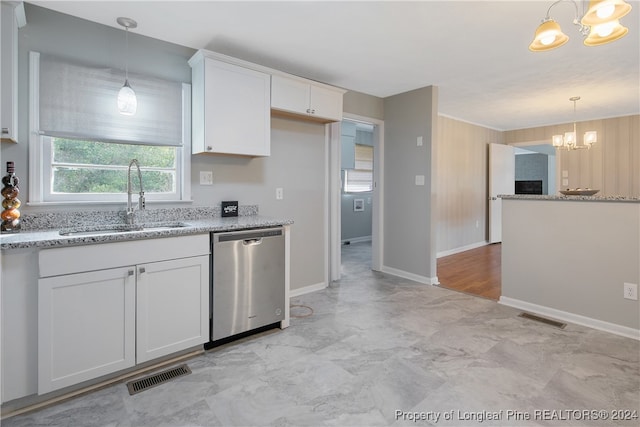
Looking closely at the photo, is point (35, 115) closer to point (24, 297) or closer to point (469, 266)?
point (24, 297)

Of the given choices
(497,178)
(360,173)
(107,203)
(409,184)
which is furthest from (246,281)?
(497,178)

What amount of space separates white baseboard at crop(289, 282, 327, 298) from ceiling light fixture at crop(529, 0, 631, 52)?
2.83 meters

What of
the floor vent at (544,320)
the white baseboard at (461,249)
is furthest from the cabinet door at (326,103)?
the white baseboard at (461,249)

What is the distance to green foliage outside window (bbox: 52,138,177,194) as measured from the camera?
2.30 metres

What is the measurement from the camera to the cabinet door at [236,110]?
257cm

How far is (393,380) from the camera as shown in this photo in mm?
1970

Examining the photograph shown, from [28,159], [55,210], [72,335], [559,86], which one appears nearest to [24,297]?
[72,335]

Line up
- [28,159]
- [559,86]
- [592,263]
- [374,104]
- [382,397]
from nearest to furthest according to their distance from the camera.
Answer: [382,397] → [28,159] → [592,263] → [559,86] → [374,104]

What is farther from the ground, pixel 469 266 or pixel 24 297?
pixel 24 297

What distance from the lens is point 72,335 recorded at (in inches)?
70.5

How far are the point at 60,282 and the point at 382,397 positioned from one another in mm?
1839

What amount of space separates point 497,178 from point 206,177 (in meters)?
5.79

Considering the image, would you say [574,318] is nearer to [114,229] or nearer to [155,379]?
[155,379]

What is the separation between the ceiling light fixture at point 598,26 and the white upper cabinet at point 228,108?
6.52 feet
